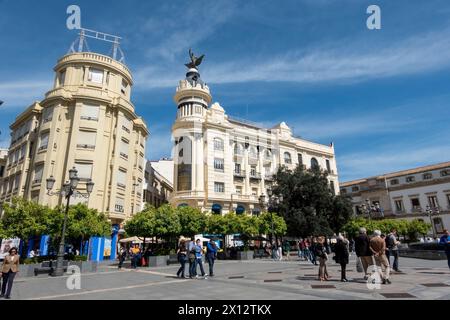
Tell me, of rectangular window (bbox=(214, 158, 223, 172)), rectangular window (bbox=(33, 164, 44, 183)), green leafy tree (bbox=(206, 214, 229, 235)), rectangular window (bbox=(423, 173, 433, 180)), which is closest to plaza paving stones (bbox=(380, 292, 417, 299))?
green leafy tree (bbox=(206, 214, 229, 235))

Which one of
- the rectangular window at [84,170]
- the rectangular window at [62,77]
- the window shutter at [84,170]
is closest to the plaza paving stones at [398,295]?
the rectangular window at [84,170]

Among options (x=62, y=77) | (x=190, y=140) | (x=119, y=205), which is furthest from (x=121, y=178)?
(x=62, y=77)

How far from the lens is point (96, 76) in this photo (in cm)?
3122

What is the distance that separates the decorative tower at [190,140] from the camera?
113 feet

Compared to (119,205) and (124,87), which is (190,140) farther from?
(119,205)

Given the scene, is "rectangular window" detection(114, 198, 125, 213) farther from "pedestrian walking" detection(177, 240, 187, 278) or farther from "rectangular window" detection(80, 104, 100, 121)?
"pedestrian walking" detection(177, 240, 187, 278)

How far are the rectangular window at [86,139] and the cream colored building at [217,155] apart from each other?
1060cm

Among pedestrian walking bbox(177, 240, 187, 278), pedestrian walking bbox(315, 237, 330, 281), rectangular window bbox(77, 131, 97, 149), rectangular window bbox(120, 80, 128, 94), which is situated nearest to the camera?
pedestrian walking bbox(315, 237, 330, 281)

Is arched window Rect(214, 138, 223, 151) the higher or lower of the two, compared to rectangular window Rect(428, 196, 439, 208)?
higher

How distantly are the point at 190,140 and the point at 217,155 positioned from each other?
3931 millimetres

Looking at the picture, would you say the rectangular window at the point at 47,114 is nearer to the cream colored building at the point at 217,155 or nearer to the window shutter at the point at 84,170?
the window shutter at the point at 84,170

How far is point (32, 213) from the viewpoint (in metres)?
17.4

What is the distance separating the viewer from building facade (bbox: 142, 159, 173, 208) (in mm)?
39844
